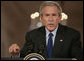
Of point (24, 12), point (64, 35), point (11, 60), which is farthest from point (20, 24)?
point (11, 60)

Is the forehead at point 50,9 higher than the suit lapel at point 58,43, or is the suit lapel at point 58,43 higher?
the forehead at point 50,9

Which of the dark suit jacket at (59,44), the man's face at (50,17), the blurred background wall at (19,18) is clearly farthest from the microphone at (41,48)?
the blurred background wall at (19,18)

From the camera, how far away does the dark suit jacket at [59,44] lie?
4.07ft

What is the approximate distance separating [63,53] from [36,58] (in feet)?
0.88

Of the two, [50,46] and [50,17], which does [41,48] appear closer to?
[50,46]

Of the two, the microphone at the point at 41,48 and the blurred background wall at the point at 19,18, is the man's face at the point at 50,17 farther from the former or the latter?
the blurred background wall at the point at 19,18

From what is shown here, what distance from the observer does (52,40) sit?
1298 mm

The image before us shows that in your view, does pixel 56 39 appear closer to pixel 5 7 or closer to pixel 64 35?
pixel 64 35

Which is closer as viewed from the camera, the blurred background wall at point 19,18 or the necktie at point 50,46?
the necktie at point 50,46

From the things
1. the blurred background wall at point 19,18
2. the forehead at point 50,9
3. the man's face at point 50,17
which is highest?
the forehead at point 50,9

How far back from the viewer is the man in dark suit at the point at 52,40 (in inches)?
48.9

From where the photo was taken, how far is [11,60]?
105 cm

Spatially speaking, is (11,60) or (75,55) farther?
(75,55)

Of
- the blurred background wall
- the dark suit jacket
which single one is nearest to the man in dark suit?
the dark suit jacket
